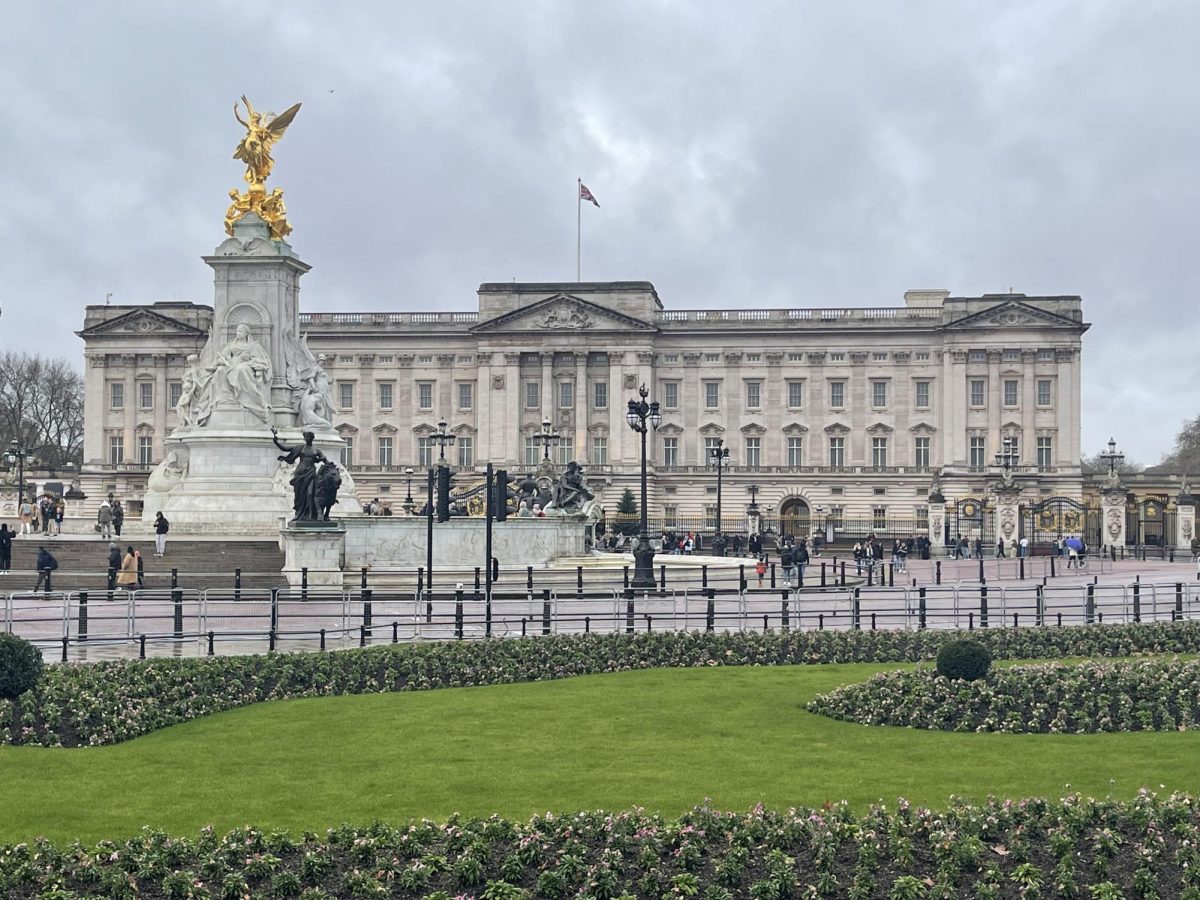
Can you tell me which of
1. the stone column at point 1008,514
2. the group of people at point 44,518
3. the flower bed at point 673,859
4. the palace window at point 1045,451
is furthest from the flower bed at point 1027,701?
the palace window at point 1045,451

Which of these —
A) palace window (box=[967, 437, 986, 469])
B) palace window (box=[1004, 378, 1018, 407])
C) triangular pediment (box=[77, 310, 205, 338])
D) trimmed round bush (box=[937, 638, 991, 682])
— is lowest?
trimmed round bush (box=[937, 638, 991, 682])

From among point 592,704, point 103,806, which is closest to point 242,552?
point 592,704

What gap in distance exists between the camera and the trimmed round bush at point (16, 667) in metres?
16.9

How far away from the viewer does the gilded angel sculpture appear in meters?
50.8

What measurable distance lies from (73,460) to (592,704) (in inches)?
4904

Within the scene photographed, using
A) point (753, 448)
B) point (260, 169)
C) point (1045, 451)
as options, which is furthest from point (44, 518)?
point (1045, 451)

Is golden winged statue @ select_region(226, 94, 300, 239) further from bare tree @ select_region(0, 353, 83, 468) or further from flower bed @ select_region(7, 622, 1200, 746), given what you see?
bare tree @ select_region(0, 353, 83, 468)

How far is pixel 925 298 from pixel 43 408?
7403cm

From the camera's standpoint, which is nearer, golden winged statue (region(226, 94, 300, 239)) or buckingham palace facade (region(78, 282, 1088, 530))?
golden winged statue (region(226, 94, 300, 239))

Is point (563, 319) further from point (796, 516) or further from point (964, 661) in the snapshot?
point (964, 661)

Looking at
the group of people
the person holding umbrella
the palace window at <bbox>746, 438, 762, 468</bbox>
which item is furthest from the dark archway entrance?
the group of people

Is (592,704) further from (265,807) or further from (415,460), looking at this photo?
(415,460)

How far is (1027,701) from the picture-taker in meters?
17.9

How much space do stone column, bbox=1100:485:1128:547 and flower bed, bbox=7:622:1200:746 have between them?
185 feet
